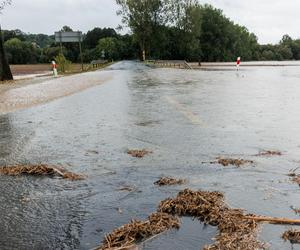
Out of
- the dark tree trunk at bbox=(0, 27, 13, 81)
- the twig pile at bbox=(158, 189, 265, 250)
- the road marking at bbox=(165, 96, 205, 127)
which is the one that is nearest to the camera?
the twig pile at bbox=(158, 189, 265, 250)

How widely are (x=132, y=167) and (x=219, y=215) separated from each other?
2114 mm

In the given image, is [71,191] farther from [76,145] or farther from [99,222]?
[76,145]

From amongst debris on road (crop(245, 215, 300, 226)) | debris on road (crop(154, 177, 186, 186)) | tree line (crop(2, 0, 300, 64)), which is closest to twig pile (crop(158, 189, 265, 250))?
debris on road (crop(245, 215, 300, 226))

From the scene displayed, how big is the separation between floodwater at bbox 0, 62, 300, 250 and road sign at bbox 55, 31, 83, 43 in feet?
109

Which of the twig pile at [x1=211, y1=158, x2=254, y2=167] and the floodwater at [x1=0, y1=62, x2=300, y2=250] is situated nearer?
the floodwater at [x1=0, y1=62, x2=300, y2=250]

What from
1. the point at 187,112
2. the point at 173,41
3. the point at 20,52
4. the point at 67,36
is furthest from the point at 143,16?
the point at 187,112

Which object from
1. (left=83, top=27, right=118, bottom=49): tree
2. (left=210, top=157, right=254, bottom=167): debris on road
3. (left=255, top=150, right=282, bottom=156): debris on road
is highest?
(left=83, top=27, right=118, bottom=49): tree

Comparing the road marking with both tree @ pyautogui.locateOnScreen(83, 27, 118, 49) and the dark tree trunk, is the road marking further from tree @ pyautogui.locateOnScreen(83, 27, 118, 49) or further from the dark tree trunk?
tree @ pyautogui.locateOnScreen(83, 27, 118, 49)

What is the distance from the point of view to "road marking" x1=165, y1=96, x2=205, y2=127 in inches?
394

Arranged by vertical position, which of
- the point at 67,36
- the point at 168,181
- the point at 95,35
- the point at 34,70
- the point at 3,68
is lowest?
the point at 34,70

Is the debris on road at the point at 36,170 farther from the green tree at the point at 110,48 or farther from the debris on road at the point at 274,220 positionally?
the green tree at the point at 110,48

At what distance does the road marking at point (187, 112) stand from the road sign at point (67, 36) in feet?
102

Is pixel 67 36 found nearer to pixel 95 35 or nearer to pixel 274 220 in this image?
pixel 274 220

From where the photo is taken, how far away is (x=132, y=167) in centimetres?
615
